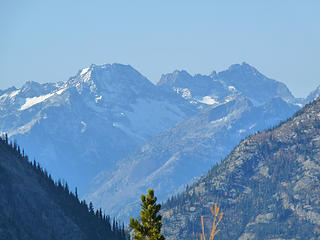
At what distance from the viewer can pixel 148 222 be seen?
290ft

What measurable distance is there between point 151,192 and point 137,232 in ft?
16.0

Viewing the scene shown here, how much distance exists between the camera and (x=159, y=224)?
88.5 metres

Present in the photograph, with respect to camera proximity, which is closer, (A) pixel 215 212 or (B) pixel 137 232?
(A) pixel 215 212

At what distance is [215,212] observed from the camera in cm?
7350

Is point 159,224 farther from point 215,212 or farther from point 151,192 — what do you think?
point 215,212

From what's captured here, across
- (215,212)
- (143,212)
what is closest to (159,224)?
(143,212)

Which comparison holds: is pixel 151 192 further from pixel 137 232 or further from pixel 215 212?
pixel 215 212

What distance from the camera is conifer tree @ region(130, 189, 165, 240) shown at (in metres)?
87.5

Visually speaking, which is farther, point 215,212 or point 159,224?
point 159,224

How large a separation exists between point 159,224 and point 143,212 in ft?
7.24

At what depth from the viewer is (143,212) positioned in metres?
88.1

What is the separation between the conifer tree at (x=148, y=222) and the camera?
87.5 m

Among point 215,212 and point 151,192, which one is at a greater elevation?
point 151,192

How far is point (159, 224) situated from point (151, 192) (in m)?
3.84
